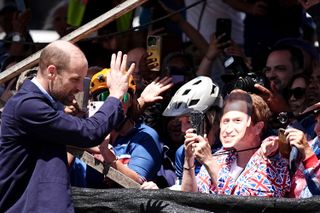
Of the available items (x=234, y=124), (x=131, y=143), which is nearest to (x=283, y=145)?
(x=234, y=124)

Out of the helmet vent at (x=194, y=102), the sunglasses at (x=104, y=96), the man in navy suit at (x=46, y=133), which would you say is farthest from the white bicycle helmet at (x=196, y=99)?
the man in navy suit at (x=46, y=133)

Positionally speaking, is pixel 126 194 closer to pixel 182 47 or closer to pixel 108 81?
pixel 108 81

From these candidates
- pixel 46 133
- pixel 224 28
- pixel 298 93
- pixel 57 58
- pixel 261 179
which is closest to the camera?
pixel 46 133

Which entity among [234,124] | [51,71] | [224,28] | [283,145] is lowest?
[283,145]

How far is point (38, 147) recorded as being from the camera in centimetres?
723

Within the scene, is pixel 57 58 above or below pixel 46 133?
above

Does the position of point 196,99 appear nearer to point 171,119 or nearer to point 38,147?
point 171,119

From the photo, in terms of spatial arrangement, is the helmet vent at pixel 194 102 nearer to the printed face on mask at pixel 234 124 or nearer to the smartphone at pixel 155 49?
the printed face on mask at pixel 234 124

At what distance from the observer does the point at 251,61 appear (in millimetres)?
10289

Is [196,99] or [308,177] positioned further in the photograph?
[196,99]

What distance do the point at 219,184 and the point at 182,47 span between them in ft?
11.2

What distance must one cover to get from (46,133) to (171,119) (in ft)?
7.01

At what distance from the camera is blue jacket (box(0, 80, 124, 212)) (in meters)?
7.11

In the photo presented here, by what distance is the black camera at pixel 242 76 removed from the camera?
841 centimetres
